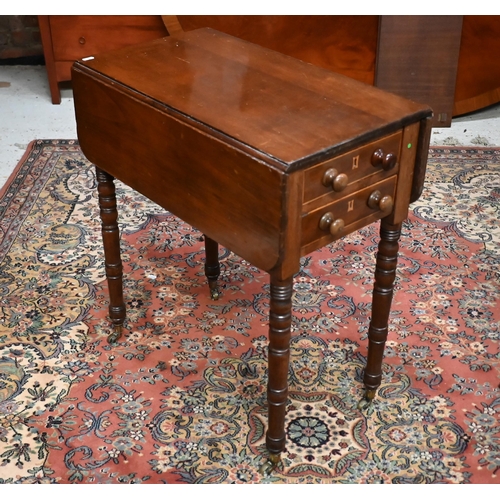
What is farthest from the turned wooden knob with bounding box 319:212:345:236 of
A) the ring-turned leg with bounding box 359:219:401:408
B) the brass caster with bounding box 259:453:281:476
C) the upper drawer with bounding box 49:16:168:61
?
the upper drawer with bounding box 49:16:168:61

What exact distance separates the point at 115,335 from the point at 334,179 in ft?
3.63

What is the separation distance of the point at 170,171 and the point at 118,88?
27cm

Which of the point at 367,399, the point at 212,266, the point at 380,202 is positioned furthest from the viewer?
the point at 212,266

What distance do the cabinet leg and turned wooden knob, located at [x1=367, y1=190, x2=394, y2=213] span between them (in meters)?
0.27

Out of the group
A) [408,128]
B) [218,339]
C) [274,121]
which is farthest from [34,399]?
[408,128]

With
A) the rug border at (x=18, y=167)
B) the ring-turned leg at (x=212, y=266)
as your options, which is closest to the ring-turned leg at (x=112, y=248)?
the ring-turned leg at (x=212, y=266)

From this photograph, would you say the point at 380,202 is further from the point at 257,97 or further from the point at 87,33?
the point at 87,33

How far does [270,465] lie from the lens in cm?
209

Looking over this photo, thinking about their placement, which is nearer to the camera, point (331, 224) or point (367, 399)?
point (331, 224)

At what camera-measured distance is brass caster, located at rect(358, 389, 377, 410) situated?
229 cm

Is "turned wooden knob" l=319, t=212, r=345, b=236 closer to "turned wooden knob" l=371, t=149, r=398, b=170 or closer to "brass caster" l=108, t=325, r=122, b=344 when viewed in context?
"turned wooden knob" l=371, t=149, r=398, b=170

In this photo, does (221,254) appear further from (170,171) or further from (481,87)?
(481,87)

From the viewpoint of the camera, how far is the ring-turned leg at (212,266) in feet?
8.89

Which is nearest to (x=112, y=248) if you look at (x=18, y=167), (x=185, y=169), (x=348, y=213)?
(x=185, y=169)
